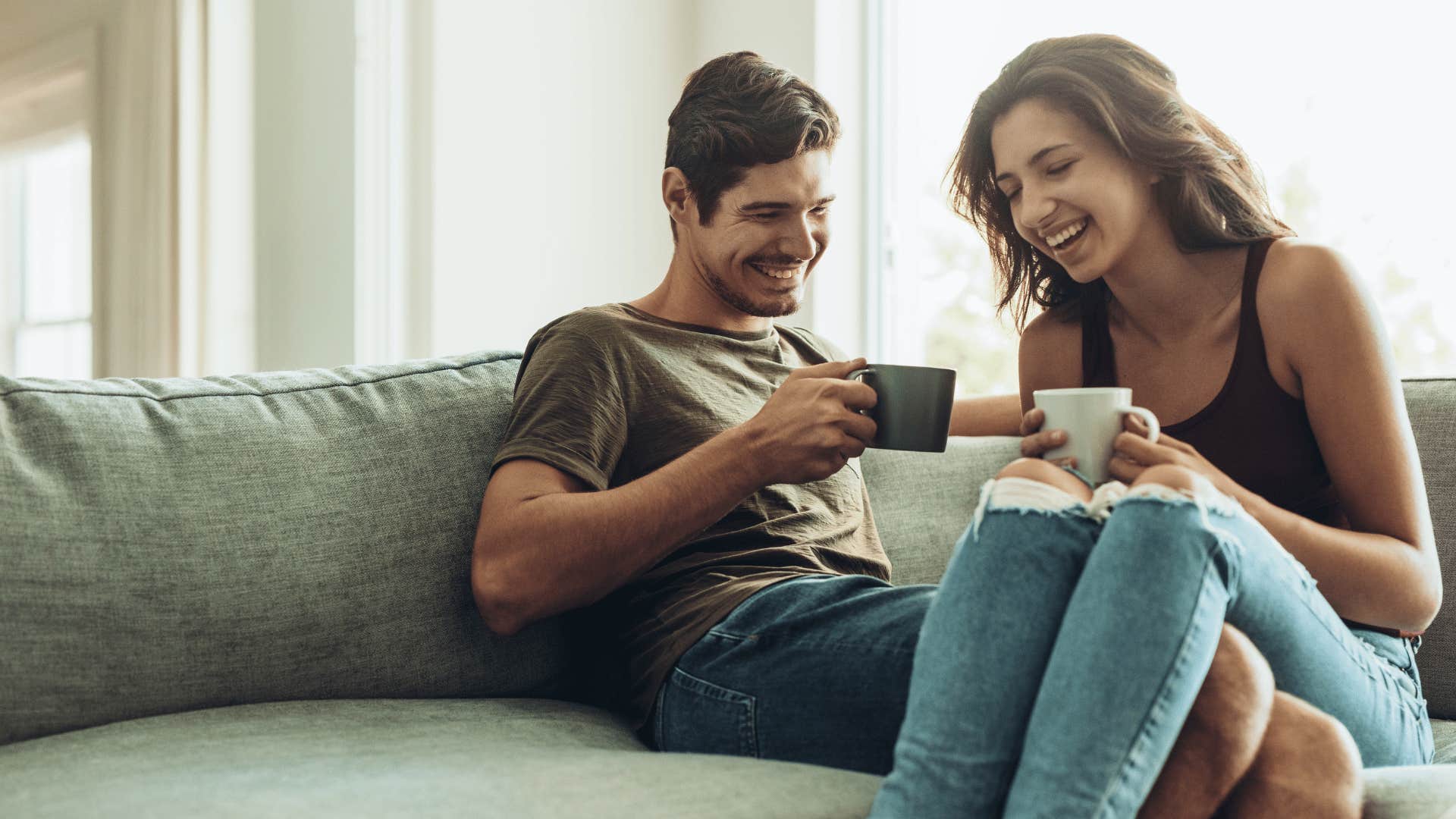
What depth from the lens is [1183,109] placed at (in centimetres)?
146

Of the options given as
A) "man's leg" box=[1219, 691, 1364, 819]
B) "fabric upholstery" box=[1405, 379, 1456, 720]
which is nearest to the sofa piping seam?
"man's leg" box=[1219, 691, 1364, 819]

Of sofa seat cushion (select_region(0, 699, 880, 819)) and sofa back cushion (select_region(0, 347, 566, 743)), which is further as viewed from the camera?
sofa back cushion (select_region(0, 347, 566, 743))

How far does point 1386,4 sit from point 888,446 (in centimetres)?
182

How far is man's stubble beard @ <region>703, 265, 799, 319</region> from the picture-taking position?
5.23 feet

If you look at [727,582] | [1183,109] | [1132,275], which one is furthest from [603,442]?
[1183,109]

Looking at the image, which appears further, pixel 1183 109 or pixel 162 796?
pixel 1183 109

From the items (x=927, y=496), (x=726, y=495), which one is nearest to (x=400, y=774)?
(x=726, y=495)

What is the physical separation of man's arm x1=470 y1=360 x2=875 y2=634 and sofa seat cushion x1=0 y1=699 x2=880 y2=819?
17cm

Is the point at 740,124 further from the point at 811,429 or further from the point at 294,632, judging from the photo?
the point at 294,632

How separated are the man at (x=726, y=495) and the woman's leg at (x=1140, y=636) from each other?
55 millimetres

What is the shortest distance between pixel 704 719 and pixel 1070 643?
1.51 feet

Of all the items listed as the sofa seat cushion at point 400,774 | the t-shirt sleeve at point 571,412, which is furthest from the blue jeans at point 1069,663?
the t-shirt sleeve at point 571,412

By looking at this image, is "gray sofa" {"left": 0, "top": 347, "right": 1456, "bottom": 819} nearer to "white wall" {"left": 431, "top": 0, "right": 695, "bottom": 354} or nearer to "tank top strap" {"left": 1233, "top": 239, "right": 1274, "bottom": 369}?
"tank top strap" {"left": 1233, "top": 239, "right": 1274, "bottom": 369}

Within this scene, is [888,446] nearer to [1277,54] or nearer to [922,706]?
[922,706]
